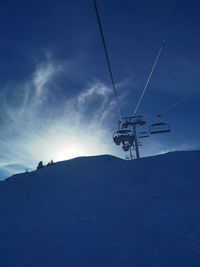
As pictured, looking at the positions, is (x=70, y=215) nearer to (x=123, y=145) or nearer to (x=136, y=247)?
(x=136, y=247)

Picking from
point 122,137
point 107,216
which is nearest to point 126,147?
point 122,137

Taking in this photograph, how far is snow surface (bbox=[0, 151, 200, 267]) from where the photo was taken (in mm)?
10859

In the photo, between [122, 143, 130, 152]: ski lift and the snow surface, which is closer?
the snow surface

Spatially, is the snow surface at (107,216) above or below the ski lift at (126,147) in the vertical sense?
below

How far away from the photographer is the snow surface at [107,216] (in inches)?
428

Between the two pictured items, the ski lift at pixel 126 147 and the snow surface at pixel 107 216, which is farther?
the ski lift at pixel 126 147

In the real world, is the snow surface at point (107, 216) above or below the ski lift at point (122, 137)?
below

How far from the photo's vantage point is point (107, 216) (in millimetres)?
15117

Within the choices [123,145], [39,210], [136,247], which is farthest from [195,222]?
[123,145]

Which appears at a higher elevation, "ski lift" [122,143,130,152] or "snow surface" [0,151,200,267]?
"ski lift" [122,143,130,152]

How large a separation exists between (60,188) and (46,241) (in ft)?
30.2

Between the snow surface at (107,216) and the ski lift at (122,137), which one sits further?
the ski lift at (122,137)

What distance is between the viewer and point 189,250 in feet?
35.2

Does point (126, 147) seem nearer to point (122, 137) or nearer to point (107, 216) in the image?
point (122, 137)
